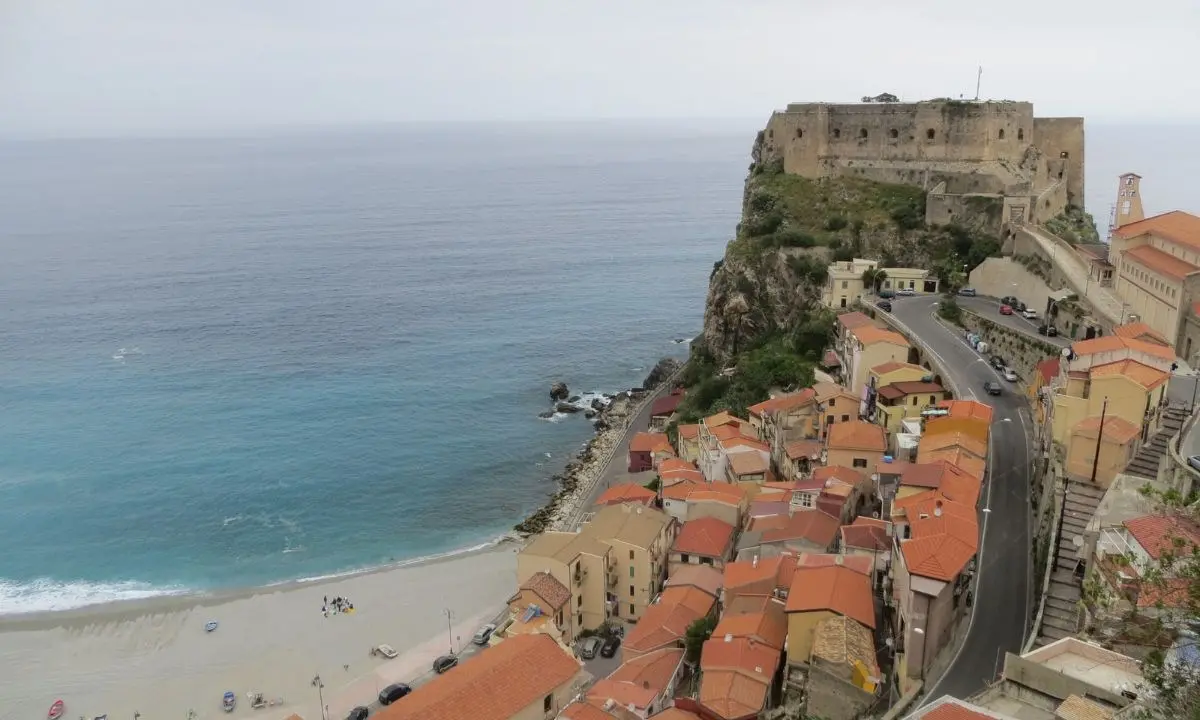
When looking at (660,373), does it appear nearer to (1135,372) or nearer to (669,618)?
(669,618)

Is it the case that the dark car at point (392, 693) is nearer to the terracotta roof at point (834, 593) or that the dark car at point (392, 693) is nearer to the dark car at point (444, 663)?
the dark car at point (444, 663)

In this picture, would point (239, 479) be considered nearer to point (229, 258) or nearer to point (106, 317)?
point (106, 317)

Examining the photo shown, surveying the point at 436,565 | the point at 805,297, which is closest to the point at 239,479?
the point at 436,565

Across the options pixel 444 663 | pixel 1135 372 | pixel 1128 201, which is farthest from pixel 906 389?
pixel 444 663

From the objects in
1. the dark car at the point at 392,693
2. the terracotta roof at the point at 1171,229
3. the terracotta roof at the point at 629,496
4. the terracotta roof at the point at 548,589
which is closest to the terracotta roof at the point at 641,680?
the terracotta roof at the point at 548,589

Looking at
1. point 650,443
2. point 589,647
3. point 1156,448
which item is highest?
point 1156,448
